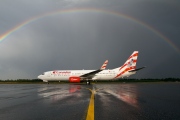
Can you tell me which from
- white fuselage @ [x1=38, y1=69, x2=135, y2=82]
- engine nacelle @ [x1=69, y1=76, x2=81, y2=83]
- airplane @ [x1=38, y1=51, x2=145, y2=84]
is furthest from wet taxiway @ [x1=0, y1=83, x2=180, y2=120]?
white fuselage @ [x1=38, y1=69, x2=135, y2=82]

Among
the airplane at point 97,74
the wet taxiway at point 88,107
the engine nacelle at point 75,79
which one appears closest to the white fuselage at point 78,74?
the airplane at point 97,74

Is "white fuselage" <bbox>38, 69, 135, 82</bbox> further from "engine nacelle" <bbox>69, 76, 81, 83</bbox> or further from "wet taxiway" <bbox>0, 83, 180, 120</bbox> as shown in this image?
"wet taxiway" <bbox>0, 83, 180, 120</bbox>

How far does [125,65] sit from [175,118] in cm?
5120

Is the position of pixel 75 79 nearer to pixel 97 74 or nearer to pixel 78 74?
pixel 78 74

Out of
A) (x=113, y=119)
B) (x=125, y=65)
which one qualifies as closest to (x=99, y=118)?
(x=113, y=119)

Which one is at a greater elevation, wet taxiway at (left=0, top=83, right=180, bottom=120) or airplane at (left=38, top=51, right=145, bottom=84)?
airplane at (left=38, top=51, right=145, bottom=84)

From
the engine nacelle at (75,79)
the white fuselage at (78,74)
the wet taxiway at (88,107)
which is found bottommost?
the wet taxiway at (88,107)

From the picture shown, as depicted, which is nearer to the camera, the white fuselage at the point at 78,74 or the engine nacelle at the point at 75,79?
the engine nacelle at the point at 75,79

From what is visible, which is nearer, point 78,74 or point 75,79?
point 75,79

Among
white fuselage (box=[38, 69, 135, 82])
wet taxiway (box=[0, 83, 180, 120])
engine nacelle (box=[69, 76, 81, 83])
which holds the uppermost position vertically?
white fuselage (box=[38, 69, 135, 82])

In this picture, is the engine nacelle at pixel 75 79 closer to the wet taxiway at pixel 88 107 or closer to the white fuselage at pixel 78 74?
the white fuselage at pixel 78 74

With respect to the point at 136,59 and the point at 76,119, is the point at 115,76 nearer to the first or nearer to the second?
the point at 136,59

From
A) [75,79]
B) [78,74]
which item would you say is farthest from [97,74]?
[75,79]

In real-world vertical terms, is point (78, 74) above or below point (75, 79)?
above
